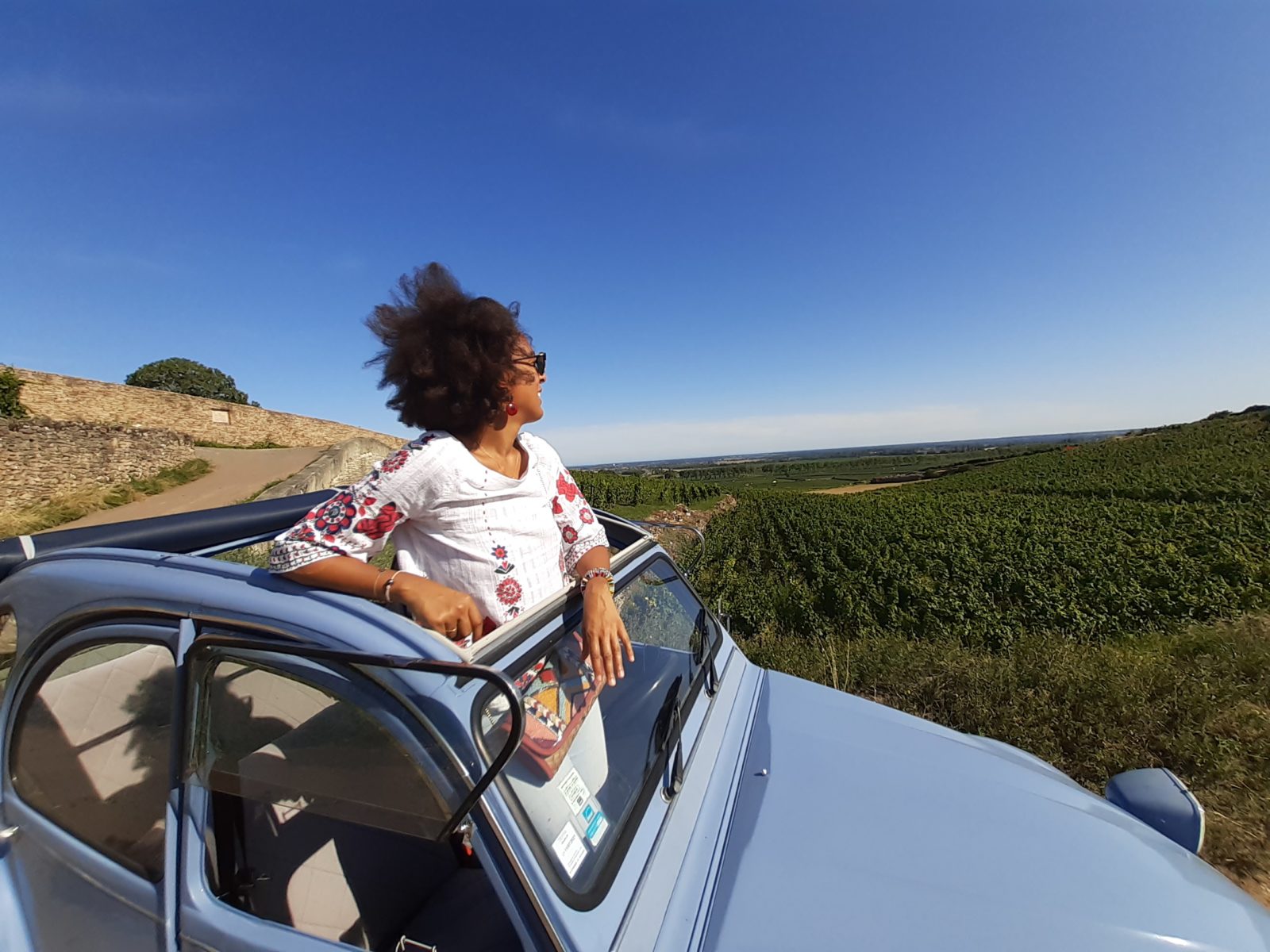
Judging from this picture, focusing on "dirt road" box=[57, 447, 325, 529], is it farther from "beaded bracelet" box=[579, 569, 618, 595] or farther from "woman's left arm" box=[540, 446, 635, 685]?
"beaded bracelet" box=[579, 569, 618, 595]

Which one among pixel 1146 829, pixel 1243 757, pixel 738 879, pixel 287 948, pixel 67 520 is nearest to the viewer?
pixel 287 948

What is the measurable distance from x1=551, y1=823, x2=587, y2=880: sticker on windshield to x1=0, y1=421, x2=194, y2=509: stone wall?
17688 millimetres

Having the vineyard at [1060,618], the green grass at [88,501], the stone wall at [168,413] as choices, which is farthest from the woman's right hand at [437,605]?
the stone wall at [168,413]

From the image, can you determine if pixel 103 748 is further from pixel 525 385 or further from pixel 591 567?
pixel 525 385

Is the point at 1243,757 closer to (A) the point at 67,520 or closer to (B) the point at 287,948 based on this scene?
(B) the point at 287,948

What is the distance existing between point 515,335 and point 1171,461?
165 feet

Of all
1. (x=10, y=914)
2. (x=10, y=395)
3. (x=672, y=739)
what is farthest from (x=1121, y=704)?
(x=10, y=395)

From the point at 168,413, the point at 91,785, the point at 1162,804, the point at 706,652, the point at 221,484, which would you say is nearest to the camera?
the point at 91,785

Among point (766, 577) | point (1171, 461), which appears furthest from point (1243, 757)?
point (1171, 461)

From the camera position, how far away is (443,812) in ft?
3.30

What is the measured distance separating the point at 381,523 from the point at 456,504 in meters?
0.17

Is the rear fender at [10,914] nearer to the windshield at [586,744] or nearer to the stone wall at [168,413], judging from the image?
the windshield at [586,744]

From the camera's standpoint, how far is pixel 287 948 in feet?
Answer: 3.40

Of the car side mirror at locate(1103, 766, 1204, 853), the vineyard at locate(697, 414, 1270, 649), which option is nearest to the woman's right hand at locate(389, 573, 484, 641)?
the car side mirror at locate(1103, 766, 1204, 853)
